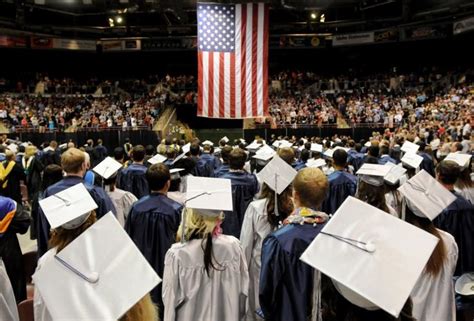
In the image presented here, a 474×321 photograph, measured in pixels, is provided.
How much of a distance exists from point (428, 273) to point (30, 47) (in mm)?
32631

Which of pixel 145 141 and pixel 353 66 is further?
pixel 353 66

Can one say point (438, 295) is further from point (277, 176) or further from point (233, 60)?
point (233, 60)

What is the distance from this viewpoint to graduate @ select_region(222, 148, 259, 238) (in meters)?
5.92

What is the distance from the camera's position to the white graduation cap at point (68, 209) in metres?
3.03

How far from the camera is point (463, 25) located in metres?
Result: 24.8

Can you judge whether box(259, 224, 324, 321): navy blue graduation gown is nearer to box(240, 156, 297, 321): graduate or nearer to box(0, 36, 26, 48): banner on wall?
box(240, 156, 297, 321): graduate

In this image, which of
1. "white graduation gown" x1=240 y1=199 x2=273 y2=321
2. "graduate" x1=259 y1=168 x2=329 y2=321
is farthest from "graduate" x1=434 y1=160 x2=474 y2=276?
"graduate" x1=259 y1=168 x2=329 y2=321

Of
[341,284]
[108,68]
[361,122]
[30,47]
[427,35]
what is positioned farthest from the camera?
[108,68]

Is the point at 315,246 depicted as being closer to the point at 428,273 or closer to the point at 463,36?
the point at 428,273

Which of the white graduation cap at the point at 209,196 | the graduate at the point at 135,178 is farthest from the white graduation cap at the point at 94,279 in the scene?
the graduate at the point at 135,178

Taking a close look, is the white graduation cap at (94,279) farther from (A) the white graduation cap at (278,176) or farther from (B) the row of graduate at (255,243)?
(A) the white graduation cap at (278,176)

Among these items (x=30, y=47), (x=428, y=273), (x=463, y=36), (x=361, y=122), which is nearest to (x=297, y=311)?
(x=428, y=273)

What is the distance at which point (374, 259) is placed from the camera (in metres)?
2.10

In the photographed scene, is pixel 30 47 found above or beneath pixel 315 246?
above
